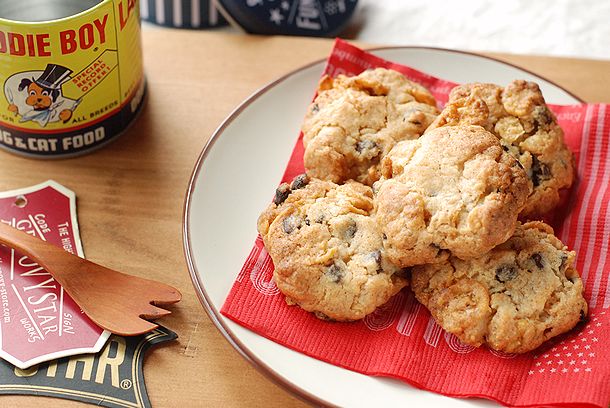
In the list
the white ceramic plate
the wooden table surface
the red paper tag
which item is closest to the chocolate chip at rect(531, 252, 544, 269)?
the white ceramic plate

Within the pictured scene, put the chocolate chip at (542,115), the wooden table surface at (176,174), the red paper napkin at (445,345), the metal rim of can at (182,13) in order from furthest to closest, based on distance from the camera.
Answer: the metal rim of can at (182,13) < the chocolate chip at (542,115) < the wooden table surface at (176,174) < the red paper napkin at (445,345)

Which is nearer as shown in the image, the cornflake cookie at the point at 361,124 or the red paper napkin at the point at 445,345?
the red paper napkin at the point at 445,345

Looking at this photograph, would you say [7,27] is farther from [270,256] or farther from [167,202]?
[270,256]

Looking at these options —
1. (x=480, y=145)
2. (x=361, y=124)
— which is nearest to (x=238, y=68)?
(x=361, y=124)

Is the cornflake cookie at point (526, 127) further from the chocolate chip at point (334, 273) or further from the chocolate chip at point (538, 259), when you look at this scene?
the chocolate chip at point (334, 273)

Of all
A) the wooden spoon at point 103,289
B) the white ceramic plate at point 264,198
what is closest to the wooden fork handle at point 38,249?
the wooden spoon at point 103,289

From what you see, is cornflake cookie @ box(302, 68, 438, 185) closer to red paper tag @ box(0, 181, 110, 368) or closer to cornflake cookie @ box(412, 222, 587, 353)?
Answer: cornflake cookie @ box(412, 222, 587, 353)
